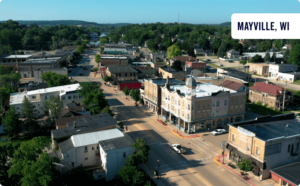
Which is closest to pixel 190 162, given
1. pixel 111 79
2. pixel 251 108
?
pixel 251 108

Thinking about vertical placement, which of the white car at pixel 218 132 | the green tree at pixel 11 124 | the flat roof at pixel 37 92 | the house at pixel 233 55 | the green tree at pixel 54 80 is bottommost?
the white car at pixel 218 132

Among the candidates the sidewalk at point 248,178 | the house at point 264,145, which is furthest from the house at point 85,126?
the house at point 264,145

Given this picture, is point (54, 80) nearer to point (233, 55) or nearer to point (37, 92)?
point (37, 92)

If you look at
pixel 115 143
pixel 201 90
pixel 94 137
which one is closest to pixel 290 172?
→ pixel 115 143

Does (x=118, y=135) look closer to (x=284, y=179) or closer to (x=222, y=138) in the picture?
(x=222, y=138)

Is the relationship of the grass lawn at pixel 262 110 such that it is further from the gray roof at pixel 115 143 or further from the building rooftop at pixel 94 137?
the gray roof at pixel 115 143

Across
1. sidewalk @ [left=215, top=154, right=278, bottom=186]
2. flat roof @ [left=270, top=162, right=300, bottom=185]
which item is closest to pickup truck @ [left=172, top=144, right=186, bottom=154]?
sidewalk @ [left=215, top=154, right=278, bottom=186]

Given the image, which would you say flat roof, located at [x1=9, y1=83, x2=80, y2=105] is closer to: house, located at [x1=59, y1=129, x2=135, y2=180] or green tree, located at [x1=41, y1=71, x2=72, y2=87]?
green tree, located at [x1=41, y1=71, x2=72, y2=87]
